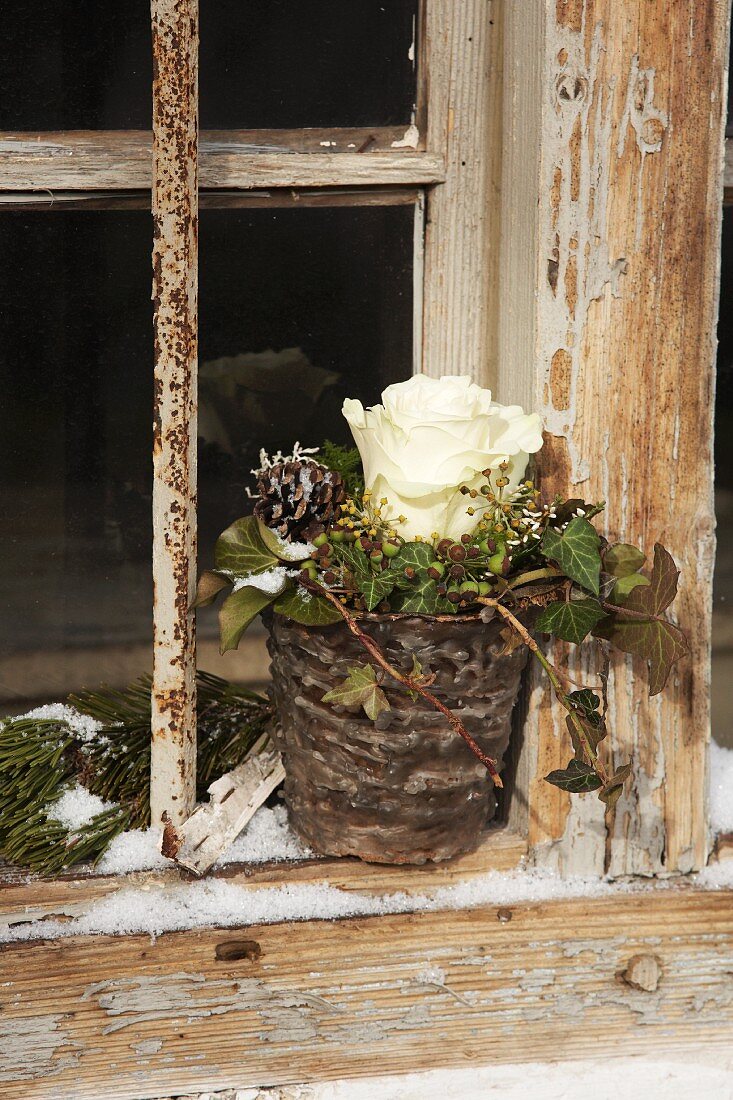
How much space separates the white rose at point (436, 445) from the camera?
2.69 feet

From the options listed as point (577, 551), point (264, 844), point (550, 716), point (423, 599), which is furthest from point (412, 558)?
point (264, 844)

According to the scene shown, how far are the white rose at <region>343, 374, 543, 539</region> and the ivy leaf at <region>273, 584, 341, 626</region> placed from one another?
10 cm

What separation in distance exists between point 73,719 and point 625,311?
68 cm

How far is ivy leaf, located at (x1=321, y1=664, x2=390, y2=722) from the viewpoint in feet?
2.66

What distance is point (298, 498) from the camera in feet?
2.81

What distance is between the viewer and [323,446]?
1034mm

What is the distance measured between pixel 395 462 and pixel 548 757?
0.35 m

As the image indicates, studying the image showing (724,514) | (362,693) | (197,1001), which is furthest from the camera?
(724,514)

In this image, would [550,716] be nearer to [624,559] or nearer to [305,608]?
[624,559]

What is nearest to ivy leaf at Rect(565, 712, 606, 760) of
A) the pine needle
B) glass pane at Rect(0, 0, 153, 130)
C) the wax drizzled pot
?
the wax drizzled pot

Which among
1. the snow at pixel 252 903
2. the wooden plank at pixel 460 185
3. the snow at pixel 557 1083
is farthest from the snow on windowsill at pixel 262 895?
the wooden plank at pixel 460 185

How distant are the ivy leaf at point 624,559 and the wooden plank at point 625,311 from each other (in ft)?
0.20

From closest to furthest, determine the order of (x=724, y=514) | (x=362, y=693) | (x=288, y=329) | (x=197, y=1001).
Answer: (x=362, y=693)
(x=197, y=1001)
(x=288, y=329)
(x=724, y=514)

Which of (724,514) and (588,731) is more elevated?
(724,514)
